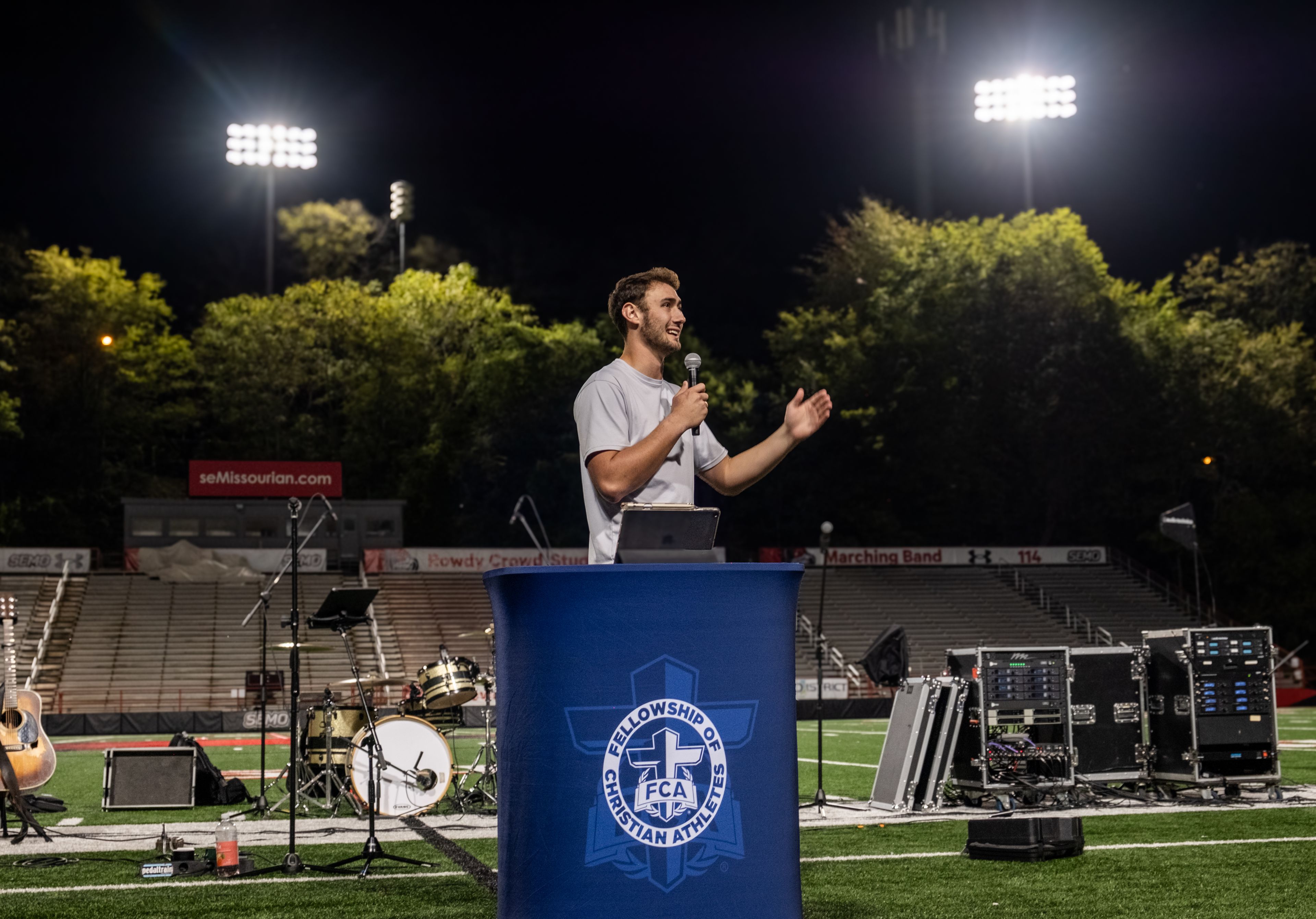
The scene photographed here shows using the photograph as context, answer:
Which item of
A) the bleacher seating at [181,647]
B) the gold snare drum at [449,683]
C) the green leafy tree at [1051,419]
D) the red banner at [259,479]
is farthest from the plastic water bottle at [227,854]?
the green leafy tree at [1051,419]

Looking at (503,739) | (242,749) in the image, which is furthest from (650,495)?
(242,749)

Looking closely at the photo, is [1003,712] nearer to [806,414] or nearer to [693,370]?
[806,414]

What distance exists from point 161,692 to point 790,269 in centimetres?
3787

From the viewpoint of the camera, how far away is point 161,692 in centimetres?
2959

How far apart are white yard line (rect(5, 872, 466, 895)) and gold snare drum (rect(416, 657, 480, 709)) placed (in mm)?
4219

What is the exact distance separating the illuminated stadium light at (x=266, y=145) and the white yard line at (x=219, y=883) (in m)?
47.2

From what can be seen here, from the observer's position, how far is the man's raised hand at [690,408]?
332 centimetres

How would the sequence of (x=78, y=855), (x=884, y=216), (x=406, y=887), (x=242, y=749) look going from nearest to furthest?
(x=406, y=887) → (x=78, y=855) → (x=242, y=749) → (x=884, y=216)

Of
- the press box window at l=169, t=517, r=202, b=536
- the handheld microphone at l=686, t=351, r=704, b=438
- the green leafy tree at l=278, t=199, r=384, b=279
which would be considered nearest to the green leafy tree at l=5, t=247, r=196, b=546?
the press box window at l=169, t=517, r=202, b=536

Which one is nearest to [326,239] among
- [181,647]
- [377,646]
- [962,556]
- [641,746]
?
[181,647]

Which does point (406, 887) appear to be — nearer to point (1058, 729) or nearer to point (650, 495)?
point (650, 495)

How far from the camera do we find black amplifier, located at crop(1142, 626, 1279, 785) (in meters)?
11.5

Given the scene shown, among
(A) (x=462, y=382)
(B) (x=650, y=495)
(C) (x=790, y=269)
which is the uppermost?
(C) (x=790, y=269)

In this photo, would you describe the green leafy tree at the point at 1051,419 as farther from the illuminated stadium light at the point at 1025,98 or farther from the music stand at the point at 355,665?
the music stand at the point at 355,665
